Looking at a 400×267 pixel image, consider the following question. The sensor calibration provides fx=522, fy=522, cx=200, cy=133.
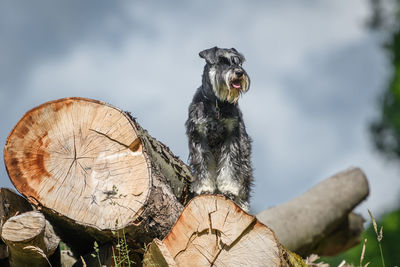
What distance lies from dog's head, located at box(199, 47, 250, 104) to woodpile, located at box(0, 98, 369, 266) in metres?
1.01

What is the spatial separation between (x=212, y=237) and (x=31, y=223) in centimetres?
156

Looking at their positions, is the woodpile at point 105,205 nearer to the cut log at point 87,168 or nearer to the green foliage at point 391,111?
the cut log at point 87,168

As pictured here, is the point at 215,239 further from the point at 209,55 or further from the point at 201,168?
the point at 209,55

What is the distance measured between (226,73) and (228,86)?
6.1 inches

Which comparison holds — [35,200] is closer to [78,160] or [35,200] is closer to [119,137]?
[78,160]

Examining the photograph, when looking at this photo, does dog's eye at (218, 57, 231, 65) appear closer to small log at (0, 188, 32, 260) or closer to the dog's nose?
the dog's nose

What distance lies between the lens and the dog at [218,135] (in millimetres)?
5828

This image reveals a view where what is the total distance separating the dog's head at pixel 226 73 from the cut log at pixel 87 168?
1.20 metres

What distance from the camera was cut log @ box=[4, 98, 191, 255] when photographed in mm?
4637

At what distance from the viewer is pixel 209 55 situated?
5.87 metres

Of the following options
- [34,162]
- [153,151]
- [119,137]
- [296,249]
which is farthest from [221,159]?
[296,249]

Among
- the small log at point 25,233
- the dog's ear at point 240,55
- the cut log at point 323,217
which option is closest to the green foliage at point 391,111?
the cut log at point 323,217

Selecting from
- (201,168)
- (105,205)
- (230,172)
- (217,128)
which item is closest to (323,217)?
(230,172)

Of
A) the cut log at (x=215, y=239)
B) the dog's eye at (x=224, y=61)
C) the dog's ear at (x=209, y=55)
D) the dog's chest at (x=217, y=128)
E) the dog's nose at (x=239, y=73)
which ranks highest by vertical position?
the dog's ear at (x=209, y=55)
